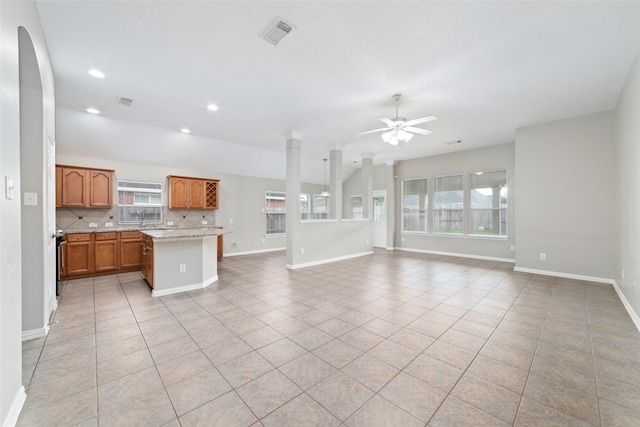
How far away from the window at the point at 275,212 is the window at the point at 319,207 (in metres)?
1.44

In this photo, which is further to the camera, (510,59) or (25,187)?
(510,59)

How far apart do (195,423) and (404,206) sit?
8.21 metres

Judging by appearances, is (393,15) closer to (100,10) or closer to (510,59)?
(510,59)

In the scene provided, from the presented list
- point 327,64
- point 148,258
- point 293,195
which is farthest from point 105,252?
point 327,64

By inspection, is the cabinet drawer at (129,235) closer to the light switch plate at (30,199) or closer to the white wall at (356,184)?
the light switch plate at (30,199)

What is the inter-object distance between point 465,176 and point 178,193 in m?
7.77

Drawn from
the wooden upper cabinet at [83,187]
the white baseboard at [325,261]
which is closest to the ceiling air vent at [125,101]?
the wooden upper cabinet at [83,187]

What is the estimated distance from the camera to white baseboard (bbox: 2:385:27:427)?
1460 mm

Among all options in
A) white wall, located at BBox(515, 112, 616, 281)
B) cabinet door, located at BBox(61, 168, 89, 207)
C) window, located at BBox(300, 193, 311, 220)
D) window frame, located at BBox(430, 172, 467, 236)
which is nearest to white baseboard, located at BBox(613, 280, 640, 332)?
white wall, located at BBox(515, 112, 616, 281)

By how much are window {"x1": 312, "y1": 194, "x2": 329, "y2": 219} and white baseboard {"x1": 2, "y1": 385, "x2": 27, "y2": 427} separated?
843cm

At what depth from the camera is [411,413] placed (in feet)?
5.34

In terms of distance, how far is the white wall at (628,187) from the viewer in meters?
2.93

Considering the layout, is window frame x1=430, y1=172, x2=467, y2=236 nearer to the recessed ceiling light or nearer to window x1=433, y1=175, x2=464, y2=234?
window x1=433, y1=175, x2=464, y2=234

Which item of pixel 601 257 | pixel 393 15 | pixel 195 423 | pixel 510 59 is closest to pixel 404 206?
pixel 601 257
